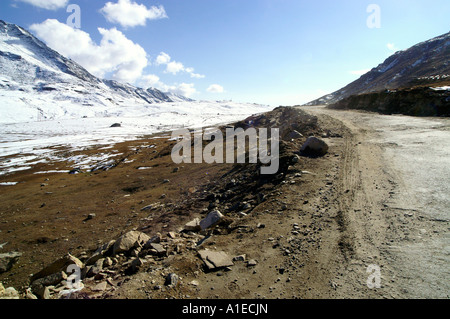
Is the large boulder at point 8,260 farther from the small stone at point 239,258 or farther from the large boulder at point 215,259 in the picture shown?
the small stone at point 239,258

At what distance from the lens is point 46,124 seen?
16250 centimetres

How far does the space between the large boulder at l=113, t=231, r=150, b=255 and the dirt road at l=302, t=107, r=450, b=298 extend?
24.8ft

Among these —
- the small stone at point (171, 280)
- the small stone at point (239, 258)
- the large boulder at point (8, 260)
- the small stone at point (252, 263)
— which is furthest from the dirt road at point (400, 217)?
the large boulder at point (8, 260)

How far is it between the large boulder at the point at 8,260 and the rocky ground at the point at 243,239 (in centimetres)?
17

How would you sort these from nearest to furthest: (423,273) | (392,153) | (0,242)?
1. (423,273)
2. (392,153)
3. (0,242)

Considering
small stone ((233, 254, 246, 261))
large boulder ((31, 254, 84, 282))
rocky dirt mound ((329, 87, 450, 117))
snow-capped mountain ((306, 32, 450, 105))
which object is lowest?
large boulder ((31, 254, 84, 282))

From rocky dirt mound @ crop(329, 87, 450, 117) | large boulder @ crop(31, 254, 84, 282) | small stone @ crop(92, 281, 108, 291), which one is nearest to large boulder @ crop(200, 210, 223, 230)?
small stone @ crop(92, 281, 108, 291)

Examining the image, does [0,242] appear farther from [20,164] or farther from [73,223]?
[20,164]

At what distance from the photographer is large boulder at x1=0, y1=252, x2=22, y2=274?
12.3m

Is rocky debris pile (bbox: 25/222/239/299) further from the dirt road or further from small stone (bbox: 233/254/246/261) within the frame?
the dirt road

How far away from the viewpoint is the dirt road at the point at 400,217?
5.21 meters

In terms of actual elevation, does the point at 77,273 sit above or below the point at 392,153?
below
